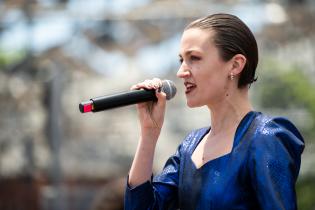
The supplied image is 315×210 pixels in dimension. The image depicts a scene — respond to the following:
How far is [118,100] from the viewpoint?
2.68 meters

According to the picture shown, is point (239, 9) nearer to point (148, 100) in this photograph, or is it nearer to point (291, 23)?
point (291, 23)

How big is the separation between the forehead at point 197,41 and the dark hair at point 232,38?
0.02m

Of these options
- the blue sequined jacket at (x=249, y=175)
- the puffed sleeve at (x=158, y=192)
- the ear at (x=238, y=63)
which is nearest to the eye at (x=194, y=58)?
the ear at (x=238, y=63)

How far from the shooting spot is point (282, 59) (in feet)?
32.8

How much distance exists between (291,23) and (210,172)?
743 centimetres

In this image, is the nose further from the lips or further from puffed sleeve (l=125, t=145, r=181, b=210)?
puffed sleeve (l=125, t=145, r=181, b=210)

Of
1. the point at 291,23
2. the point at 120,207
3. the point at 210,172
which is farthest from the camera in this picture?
the point at 291,23

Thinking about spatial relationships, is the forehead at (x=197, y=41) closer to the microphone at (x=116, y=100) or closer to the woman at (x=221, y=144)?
the woman at (x=221, y=144)

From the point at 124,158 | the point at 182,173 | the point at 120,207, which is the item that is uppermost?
the point at 182,173

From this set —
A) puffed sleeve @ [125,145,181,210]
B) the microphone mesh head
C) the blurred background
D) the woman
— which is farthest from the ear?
the blurred background

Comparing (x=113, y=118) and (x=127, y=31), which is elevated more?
(x=127, y=31)

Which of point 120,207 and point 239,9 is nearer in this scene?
point 120,207

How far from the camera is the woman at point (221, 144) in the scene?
260 cm

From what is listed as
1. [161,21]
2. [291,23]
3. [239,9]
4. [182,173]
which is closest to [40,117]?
[161,21]
